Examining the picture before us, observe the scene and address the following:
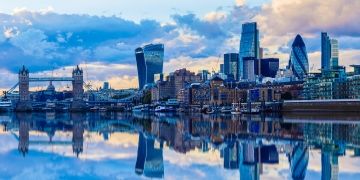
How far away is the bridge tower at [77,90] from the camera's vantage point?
7164 inches

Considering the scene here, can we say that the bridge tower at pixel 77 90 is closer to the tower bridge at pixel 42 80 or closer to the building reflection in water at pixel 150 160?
the tower bridge at pixel 42 80

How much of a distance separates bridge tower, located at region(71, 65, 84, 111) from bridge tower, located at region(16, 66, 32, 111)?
12.6 m

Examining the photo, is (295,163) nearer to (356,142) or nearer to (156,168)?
(156,168)

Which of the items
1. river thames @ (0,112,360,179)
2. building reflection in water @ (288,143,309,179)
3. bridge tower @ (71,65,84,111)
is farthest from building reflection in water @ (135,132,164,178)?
bridge tower @ (71,65,84,111)

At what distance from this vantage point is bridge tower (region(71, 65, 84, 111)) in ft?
597

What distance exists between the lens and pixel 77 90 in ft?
630

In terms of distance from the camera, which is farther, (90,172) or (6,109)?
(6,109)

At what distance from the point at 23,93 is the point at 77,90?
15542 mm

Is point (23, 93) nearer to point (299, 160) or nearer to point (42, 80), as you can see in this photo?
point (42, 80)

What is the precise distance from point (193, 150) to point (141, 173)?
8864 mm

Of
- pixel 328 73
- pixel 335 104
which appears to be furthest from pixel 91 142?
pixel 328 73

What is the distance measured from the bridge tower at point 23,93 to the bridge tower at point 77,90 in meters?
12.6

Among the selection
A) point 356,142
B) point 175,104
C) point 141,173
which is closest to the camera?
point 141,173

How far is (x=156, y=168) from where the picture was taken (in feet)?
74.5
